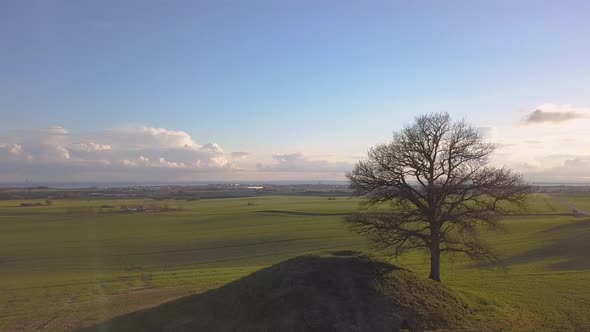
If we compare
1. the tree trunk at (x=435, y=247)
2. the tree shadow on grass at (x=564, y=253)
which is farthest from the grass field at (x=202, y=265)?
the tree trunk at (x=435, y=247)

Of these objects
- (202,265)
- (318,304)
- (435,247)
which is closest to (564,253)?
(435,247)

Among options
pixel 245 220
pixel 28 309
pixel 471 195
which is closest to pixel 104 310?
pixel 28 309

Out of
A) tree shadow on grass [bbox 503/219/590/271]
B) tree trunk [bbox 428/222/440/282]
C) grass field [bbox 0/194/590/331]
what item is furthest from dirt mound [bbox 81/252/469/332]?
tree shadow on grass [bbox 503/219/590/271]

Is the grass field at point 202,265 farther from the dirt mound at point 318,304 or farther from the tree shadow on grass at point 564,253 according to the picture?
the dirt mound at point 318,304

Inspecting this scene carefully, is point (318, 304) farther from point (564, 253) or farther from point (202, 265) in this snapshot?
point (564, 253)

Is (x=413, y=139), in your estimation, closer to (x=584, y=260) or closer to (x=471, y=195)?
(x=471, y=195)

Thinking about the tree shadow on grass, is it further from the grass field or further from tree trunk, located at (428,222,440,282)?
tree trunk, located at (428,222,440,282)
